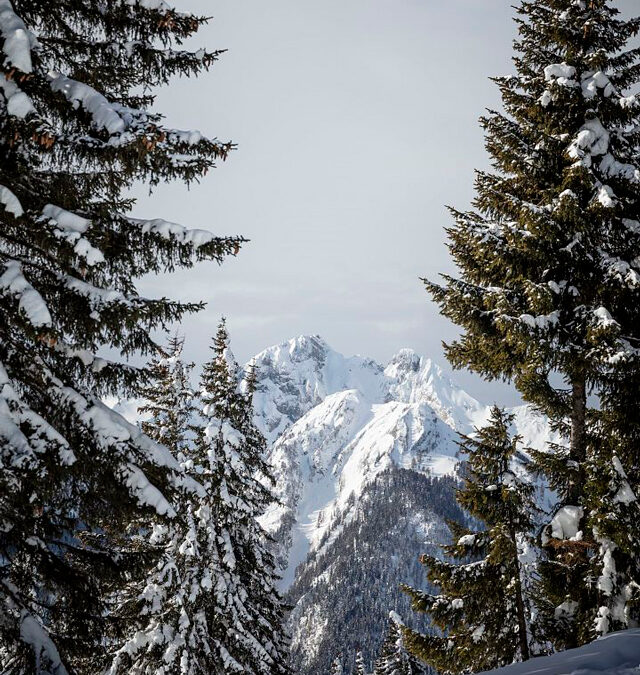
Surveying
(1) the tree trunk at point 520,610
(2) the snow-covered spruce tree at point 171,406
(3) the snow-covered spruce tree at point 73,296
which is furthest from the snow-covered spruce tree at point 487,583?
(2) the snow-covered spruce tree at point 171,406

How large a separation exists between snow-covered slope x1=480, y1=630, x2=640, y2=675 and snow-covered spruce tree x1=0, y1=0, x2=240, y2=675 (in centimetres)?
463

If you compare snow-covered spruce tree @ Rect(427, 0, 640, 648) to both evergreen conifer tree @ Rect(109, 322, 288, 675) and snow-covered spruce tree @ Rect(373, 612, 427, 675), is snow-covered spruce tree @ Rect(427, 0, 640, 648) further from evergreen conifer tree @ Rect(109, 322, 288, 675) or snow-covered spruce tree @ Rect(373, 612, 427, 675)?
snow-covered spruce tree @ Rect(373, 612, 427, 675)

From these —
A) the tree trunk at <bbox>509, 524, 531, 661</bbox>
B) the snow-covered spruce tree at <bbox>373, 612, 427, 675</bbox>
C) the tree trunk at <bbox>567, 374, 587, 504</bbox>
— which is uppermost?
the tree trunk at <bbox>567, 374, 587, 504</bbox>

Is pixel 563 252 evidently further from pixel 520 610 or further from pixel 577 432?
pixel 520 610

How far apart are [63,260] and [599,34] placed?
10555mm

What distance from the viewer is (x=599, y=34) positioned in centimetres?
902

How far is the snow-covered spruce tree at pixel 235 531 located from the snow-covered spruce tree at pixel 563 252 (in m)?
7.49

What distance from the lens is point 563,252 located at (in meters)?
8.47

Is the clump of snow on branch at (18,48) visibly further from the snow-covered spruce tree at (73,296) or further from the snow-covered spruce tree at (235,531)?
the snow-covered spruce tree at (235,531)

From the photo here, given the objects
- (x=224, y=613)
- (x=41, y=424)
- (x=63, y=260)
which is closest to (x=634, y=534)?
(x=41, y=424)

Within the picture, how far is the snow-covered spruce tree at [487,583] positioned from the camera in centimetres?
929

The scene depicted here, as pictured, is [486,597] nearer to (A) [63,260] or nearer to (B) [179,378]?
(A) [63,260]

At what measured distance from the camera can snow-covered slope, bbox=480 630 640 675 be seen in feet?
15.7

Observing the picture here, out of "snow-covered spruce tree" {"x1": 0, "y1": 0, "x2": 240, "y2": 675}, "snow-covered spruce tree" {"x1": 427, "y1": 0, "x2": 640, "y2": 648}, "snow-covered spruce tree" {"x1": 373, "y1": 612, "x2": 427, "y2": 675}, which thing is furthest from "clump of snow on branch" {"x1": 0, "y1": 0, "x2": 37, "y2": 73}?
"snow-covered spruce tree" {"x1": 373, "y1": 612, "x2": 427, "y2": 675}
